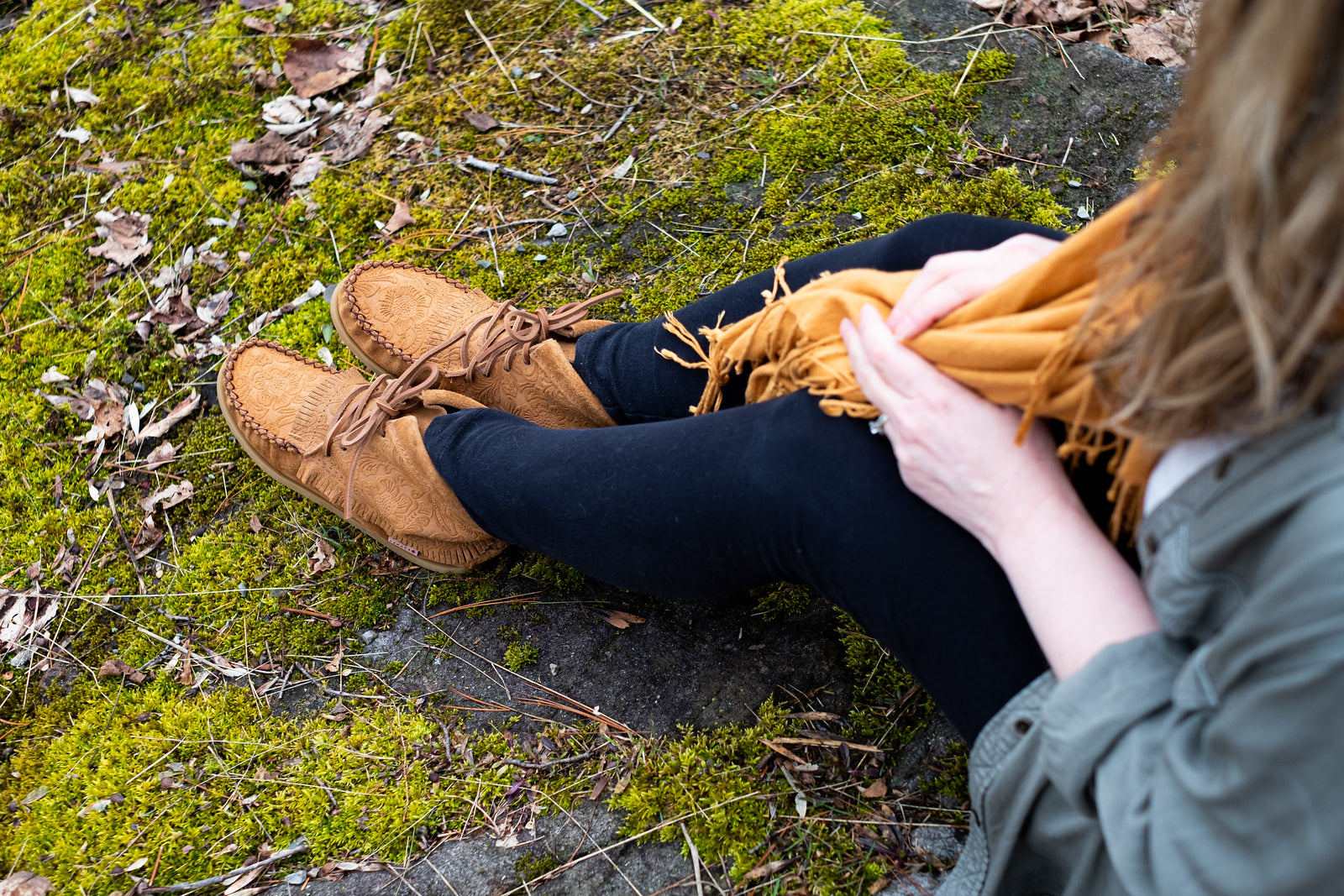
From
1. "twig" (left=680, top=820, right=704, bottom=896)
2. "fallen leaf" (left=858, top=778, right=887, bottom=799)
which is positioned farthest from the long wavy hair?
"twig" (left=680, top=820, right=704, bottom=896)

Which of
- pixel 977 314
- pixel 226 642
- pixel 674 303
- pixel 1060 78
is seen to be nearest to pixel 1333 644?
pixel 977 314

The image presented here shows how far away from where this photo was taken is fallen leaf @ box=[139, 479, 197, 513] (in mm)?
2312

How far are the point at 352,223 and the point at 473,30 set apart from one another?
1.00 meters

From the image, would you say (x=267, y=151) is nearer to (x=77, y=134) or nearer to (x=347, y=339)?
(x=77, y=134)

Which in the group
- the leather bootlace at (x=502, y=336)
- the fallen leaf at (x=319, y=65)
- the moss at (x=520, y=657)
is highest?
the fallen leaf at (x=319, y=65)

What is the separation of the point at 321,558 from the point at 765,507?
1.42m

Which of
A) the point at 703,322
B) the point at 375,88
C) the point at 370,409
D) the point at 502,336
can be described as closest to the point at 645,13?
the point at 375,88

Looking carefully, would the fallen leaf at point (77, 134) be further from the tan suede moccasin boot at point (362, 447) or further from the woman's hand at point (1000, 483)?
the woman's hand at point (1000, 483)

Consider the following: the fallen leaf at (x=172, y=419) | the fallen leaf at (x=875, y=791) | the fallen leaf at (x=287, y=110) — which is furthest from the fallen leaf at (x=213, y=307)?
the fallen leaf at (x=875, y=791)

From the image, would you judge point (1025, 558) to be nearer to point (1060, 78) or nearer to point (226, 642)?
point (226, 642)

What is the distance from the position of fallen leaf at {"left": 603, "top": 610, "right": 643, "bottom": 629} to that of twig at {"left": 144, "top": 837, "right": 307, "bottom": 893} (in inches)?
33.1

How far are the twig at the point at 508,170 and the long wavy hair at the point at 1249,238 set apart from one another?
2.16 meters

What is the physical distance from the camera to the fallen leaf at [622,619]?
6.73ft

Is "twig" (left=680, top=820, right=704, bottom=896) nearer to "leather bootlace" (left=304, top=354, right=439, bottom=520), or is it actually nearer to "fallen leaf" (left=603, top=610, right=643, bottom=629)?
"fallen leaf" (left=603, top=610, right=643, bottom=629)
